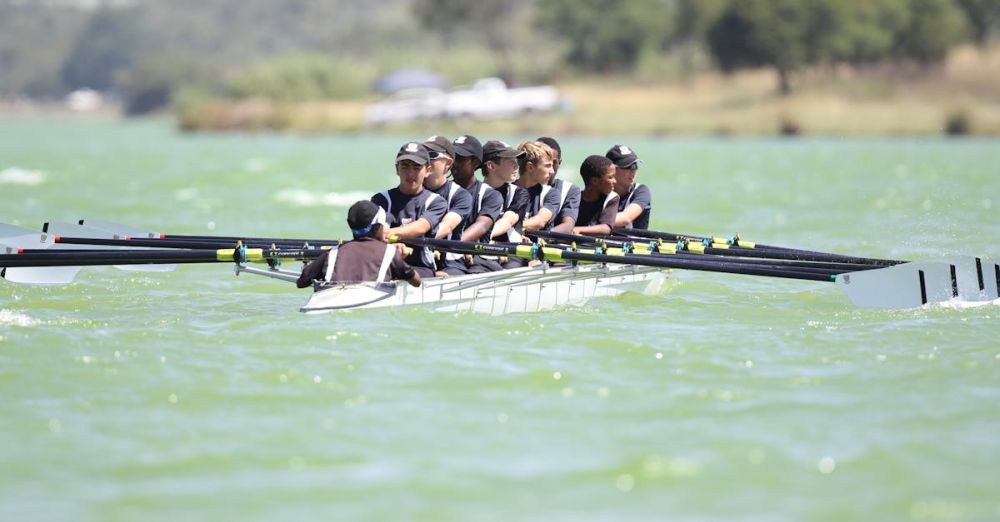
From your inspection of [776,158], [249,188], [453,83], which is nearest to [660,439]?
[249,188]

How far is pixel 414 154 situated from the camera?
11.2 metres

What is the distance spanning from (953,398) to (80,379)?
5.45 metres

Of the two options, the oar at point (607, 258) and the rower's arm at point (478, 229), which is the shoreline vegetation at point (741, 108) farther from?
the rower's arm at point (478, 229)

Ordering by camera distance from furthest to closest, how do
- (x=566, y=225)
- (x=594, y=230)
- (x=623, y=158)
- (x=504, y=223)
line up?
(x=623, y=158)
(x=594, y=230)
(x=566, y=225)
(x=504, y=223)

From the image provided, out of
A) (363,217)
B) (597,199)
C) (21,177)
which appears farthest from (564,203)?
(21,177)

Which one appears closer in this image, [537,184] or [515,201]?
[515,201]

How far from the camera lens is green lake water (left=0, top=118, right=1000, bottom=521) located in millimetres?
6793

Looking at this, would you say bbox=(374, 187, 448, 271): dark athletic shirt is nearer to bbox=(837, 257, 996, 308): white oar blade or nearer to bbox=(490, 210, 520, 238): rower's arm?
bbox=(490, 210, 520, 238): rower's arm

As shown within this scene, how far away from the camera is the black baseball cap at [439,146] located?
1172 cm

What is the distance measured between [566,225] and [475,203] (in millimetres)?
1360

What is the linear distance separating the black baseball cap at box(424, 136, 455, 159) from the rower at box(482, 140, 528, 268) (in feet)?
2.09

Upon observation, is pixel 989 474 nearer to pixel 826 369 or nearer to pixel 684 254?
pixel 826 369

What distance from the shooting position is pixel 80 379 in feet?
29.3

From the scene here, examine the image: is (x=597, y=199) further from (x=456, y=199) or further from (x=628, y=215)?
(x=456, y=199)
